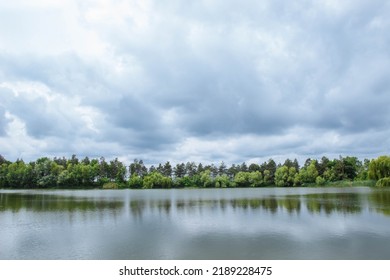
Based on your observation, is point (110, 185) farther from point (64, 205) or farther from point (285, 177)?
point (64, 205)

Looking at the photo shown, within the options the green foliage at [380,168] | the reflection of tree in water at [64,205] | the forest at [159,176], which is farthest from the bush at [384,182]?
the reflection of tree in water at [64,205]

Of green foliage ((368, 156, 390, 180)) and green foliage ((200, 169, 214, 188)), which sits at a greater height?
green foliage ((368, 156, 390, 180))

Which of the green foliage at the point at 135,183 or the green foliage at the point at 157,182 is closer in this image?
the green foliage at the point at 157,182

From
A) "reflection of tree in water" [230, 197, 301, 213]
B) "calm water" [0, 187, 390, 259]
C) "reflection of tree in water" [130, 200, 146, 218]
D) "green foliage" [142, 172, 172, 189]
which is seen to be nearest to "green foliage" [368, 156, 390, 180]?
"reflection of tree in water" [230, 197, 301, 213]

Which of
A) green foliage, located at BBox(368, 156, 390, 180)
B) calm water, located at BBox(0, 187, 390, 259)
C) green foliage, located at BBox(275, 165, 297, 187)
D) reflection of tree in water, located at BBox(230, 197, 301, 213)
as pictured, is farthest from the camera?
green foliage, located at BBox(275, 165, 297, 187)

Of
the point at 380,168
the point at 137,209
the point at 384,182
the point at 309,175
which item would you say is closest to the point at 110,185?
the point at 309,175

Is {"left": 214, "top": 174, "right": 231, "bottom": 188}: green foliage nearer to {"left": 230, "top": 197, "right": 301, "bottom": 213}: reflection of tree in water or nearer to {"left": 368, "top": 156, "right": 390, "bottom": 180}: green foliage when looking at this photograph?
{"left": 368, "top": 156, "right": 390, "bottom": 180}: green foliage

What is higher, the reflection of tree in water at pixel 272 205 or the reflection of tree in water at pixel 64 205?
the reflection of tree in water at pixel 64 205

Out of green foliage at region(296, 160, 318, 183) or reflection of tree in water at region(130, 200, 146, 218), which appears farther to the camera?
green foliage at region(296, 160, 318, 183)

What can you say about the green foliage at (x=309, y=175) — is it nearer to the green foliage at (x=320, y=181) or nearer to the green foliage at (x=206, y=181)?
the green foliage at (x=320, y=181)

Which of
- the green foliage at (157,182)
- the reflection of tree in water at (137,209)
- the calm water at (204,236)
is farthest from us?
the green foliage at (157,182)

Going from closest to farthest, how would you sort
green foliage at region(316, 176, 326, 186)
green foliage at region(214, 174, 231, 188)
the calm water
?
the calm water → green foliage at region(316, 176, 326, 186) → green foliage at region(214, 174, 231, 188)
